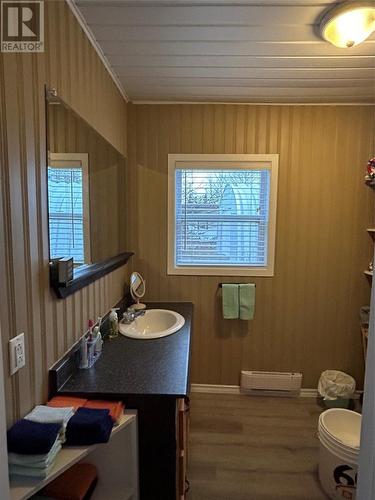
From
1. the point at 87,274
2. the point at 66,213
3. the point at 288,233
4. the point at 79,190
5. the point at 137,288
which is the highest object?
the point at 79,190

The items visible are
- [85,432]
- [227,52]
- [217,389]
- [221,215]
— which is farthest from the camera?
[217,389]

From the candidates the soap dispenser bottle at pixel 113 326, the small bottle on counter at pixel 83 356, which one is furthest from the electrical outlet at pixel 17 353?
the soap dispenser bottle at pixel 113 326

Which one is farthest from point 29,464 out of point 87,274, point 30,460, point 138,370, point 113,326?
point 113,326

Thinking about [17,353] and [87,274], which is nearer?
[17,353]

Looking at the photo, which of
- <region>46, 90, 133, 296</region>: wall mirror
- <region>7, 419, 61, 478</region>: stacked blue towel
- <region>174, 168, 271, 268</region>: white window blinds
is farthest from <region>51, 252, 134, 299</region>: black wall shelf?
<region>174, 168, 271, 268</region>: white window blinds

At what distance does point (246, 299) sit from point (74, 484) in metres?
1.73

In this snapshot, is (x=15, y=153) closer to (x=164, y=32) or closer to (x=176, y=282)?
(x=164, y=32)

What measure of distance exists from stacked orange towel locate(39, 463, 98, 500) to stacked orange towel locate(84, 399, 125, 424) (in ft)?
0.98

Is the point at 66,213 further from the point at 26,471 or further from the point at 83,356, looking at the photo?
the point at 26,471

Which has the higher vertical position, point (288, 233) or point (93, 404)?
point (288, 233)

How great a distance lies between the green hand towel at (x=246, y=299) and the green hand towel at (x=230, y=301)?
0.05m

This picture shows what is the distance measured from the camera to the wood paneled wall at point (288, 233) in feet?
8.08

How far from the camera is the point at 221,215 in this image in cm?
260

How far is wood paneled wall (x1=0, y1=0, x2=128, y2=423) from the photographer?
97cm
